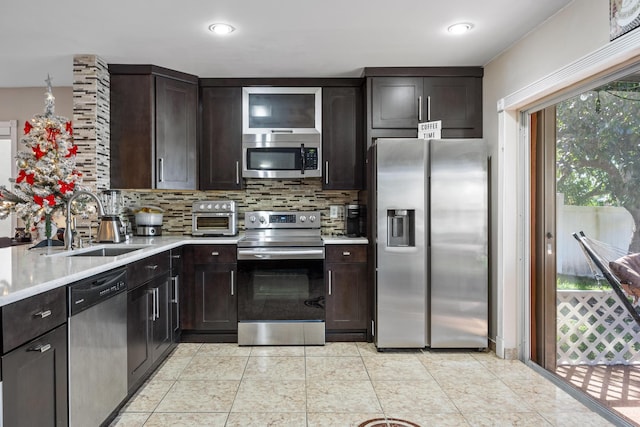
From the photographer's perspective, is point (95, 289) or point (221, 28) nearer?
point (95, 289)

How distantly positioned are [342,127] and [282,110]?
0.59 m

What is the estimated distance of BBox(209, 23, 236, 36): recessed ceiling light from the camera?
2701 millimetres

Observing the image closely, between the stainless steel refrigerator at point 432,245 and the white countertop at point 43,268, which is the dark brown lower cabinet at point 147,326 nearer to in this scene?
the white countertop at point 43,268

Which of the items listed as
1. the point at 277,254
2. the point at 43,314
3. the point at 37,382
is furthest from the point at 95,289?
the point at 277,254

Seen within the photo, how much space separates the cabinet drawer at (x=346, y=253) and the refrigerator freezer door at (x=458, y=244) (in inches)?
23.7

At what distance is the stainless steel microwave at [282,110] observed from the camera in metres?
3.80

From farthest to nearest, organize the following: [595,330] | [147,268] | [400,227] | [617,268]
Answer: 1. [400,227]
2. [147,268]
3. [595,330]
4. [617,268]

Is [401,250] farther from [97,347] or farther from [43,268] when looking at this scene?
[43,268]

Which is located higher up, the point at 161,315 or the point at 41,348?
the point at 41,348

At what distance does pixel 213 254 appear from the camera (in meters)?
3.54

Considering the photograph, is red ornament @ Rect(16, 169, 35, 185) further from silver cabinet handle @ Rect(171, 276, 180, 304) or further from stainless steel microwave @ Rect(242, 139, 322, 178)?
stainless steel microwave @ Rect(242, 139, 322, 178)

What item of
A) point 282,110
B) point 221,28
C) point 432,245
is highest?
point 221,28

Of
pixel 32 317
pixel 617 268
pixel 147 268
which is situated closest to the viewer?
pixel 32 317

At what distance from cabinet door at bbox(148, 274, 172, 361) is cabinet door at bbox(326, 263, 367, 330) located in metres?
1.32
